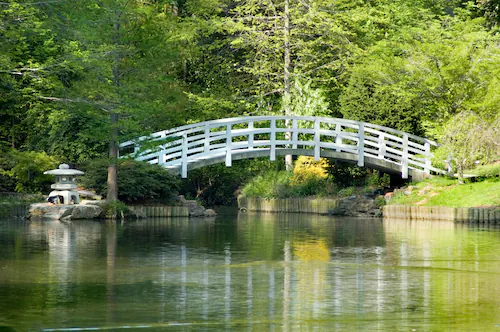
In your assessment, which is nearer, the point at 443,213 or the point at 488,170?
the point at 443,213

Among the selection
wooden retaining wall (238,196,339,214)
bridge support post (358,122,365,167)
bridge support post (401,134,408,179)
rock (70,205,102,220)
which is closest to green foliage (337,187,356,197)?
wooden retaining wall (238,196,339,214)

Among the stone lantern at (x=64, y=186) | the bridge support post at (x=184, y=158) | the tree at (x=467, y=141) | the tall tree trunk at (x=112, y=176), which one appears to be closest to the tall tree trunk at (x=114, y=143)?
the tall tree trunk at (x=112, y=176)

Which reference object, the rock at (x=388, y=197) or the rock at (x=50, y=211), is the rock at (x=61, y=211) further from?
the rock at (x=388, y=197)

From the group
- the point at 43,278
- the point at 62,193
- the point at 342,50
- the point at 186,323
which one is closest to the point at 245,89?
the point at 342,50

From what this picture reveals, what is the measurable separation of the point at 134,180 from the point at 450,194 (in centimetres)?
971

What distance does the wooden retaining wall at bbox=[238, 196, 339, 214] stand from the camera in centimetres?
3300

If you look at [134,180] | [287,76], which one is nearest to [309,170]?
[287,76]

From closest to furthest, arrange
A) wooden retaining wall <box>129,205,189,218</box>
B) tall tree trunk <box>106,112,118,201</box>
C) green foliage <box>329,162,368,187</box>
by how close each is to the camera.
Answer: tall tree trunk <box>106,112,118,201</box>
wooden retaining wall <box>129,205,189,218</box>
green foliage <box>329,162,368,187</box>

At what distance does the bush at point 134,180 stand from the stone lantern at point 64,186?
1303 mm

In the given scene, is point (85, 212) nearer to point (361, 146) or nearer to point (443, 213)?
point (443, 213)

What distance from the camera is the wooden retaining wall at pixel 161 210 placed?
28163mm

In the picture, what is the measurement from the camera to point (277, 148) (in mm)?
32188

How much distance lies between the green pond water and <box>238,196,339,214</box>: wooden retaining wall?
10.1 meters

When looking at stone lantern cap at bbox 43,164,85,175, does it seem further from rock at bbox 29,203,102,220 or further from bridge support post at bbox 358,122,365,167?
bridge support post at bbox 358,122,365,167
